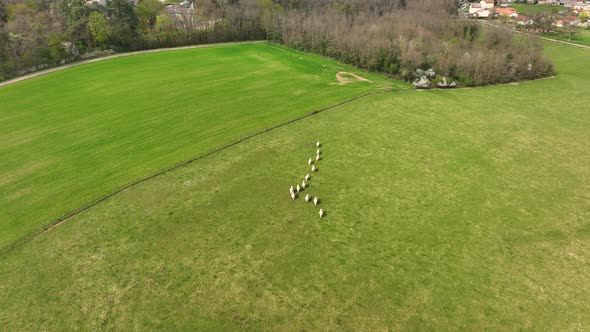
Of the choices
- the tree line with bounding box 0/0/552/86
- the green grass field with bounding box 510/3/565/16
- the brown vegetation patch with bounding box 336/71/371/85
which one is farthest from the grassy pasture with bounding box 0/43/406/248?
the green grass field with bounding box 510/3/565/16

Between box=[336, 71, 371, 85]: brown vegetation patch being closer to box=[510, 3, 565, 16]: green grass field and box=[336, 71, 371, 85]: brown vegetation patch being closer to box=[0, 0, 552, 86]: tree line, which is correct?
box=[0, 0, 552, 86]: tree line

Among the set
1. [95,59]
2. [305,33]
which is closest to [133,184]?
[95,59]

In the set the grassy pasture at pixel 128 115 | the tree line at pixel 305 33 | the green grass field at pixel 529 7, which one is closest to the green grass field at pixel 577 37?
the green grass field at pixel 529 7

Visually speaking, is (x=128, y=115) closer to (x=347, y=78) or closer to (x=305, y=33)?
(x=347, y=78)

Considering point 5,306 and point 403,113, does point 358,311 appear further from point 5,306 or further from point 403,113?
point 403,113

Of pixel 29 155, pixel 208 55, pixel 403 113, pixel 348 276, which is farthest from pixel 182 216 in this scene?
pixel 208 55

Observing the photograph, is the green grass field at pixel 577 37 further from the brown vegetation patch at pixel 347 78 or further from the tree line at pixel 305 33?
the brown vegetation patch at pixel 347 78

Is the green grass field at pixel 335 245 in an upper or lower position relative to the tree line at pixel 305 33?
lower
